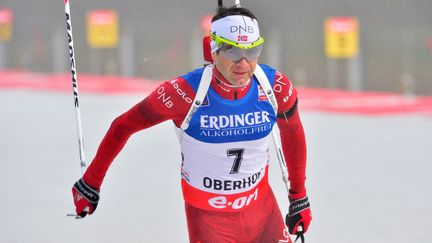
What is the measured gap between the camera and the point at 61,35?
26.5 metres

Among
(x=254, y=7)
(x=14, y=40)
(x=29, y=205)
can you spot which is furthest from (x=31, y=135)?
(x=14, y=40)

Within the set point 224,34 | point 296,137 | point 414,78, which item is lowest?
point 414,78

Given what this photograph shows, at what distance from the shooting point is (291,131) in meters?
5.46

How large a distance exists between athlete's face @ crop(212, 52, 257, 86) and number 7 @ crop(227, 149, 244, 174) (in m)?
0.39

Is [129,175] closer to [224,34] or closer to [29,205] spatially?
[29,205]

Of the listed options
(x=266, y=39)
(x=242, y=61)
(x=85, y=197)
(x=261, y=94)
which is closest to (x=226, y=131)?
(x=261, y=94)

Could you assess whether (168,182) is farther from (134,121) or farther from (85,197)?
(134,121)

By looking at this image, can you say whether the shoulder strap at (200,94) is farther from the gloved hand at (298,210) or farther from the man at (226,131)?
the gloved hand at (298,210)

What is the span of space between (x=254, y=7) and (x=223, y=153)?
65.8ft

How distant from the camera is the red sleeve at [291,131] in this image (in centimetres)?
525

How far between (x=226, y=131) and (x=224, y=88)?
23 centimetres

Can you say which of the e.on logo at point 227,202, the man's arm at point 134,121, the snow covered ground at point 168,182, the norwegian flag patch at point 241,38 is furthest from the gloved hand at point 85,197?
the snow covered ground at point 168,182

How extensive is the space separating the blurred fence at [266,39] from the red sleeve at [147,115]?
1290 centimetres

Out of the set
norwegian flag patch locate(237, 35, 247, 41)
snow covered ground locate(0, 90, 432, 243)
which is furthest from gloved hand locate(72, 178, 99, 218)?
snow covered ground locate(0, 90, 432, 243)
